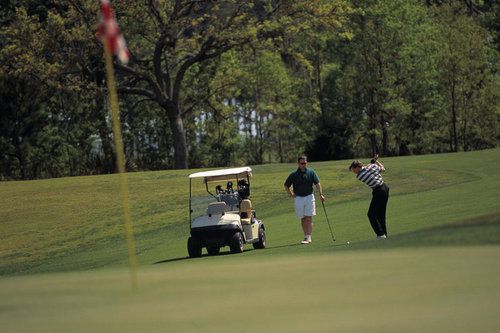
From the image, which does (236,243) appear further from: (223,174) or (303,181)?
(303,181)

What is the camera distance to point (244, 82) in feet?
286

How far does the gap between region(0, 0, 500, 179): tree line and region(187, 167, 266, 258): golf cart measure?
31.6m

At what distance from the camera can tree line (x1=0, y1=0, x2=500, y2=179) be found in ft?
189

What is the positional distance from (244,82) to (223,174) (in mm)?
63290

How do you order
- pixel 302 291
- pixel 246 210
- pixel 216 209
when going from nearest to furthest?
pixel 302 291 → pixel 216 209 → pixel 246 210

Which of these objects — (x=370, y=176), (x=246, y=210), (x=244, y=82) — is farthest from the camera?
(x=244, y=82)

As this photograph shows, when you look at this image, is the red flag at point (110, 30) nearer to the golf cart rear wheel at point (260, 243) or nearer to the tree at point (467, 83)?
the golf cart rear wheel at point (260, 243)

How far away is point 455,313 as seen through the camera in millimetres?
7711

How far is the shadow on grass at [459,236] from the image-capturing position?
12.6 metres

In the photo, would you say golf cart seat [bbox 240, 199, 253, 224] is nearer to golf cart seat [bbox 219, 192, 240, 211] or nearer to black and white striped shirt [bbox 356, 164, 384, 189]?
golf cart seat [bbox 219, 192, 240, 211]

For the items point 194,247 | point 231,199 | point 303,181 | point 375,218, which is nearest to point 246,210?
point 231,199

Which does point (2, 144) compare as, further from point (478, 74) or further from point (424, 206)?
point (424, 206)

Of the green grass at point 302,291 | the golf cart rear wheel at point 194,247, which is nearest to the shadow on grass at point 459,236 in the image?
the green grass at point 302,291

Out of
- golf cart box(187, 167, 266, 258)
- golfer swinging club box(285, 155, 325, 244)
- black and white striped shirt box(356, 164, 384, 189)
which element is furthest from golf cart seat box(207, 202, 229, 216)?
black and white striped shirt box(356, 164, 384, 189)
